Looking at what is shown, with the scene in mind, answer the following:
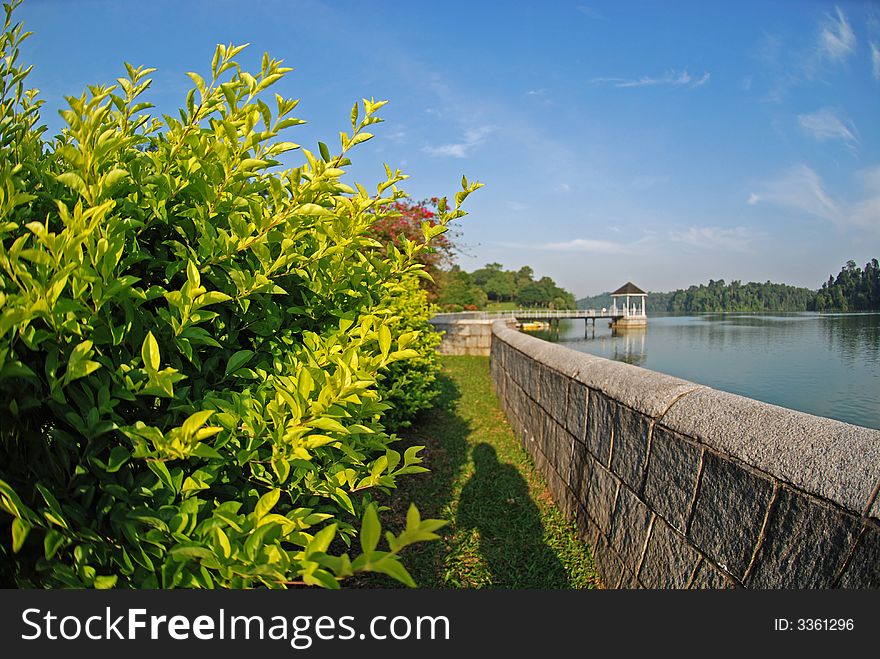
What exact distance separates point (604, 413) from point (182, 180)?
9.37 ft

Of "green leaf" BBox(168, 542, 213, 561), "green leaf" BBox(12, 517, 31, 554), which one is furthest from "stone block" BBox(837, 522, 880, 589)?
"green leaf" BBox(12, 517, 31, 554)

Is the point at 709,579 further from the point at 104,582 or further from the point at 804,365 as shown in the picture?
the point at 804,365

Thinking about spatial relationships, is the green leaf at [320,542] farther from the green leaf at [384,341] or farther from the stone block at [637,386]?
the stone block at [637,386]

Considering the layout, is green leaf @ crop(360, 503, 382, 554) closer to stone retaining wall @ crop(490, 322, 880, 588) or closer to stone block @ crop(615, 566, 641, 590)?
stone retaining wall @ crop(490, 322, 880, 588)

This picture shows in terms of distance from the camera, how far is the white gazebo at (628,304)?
44.1 metres

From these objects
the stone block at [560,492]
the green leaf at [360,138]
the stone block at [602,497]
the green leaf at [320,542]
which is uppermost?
the green leaf at [360,138]

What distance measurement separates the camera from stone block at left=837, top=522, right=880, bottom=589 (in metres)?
1.31

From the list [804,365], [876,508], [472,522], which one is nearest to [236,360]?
[876,508]

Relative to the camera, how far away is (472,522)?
13.9 feet

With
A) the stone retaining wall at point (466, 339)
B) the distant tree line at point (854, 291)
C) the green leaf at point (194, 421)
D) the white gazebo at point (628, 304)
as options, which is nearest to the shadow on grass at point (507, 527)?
the green leaf at point (194, 421)

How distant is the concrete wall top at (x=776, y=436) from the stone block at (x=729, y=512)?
0.22 ft

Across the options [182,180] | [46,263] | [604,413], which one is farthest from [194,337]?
[604,413]

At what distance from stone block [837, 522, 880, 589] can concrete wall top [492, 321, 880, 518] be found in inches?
2.1

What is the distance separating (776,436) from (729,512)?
1.23 feet
